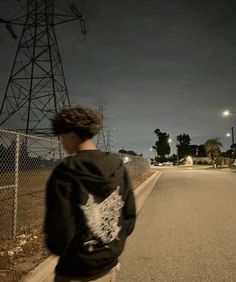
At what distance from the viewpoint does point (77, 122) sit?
2436 mm

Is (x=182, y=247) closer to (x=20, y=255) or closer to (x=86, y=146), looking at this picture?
(x=20, y=255)

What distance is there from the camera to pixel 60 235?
7.09 ft

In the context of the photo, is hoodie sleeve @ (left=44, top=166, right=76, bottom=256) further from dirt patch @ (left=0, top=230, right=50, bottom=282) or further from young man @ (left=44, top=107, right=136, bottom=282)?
dirt patch @ (left=0, top=230, right=50, bottom=282)

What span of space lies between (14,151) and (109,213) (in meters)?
5.38

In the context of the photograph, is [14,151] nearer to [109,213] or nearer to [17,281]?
[17,281]

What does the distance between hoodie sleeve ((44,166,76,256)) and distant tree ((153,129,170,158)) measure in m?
181

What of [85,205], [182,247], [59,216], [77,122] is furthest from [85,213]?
[182,247]

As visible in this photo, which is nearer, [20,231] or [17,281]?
[17,281]

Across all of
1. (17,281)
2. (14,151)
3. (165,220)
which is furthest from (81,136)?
(165,220)

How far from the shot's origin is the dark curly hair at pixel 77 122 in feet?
8.00

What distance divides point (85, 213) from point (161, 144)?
182869mm

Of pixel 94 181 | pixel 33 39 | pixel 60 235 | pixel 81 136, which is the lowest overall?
pixel 60 235

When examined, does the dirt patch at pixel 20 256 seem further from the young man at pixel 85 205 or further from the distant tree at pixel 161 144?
the distant tree at pixel 161 144

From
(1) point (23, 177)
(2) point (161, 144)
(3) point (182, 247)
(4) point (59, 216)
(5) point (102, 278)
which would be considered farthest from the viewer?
(2) point (161, 144)
